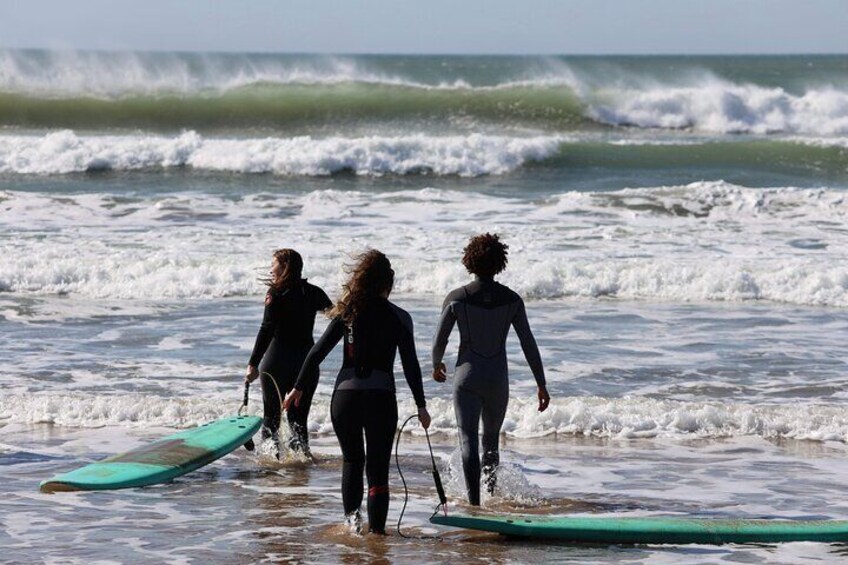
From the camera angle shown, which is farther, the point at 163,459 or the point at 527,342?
the point at 163,459

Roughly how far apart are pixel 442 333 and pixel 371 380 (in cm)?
80

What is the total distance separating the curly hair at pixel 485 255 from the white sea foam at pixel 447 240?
335 inches

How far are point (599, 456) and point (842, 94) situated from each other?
34645 mm

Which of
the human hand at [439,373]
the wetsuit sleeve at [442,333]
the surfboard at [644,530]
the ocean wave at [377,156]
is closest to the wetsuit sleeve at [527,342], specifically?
the wetsuit sleeve at [442,333]

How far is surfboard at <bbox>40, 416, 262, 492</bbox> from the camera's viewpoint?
24.4 ft

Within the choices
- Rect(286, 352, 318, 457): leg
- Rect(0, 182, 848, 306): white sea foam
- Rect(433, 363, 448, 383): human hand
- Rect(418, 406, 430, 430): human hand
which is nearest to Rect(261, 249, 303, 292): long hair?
Rect(286, 352, 318, 457): leg

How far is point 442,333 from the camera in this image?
7156mm

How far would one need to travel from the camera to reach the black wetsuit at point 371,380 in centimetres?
647

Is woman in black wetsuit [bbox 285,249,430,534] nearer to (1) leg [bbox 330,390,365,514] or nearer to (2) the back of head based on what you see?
(1) leg [bbox 330,390,365,514]

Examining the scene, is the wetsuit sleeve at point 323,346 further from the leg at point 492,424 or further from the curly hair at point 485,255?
the leg at point 492,424

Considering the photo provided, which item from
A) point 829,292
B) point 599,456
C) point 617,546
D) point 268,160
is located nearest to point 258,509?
point 617,546

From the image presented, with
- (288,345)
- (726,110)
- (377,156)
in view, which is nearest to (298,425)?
(288,345)

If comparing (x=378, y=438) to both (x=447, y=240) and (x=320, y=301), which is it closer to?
(x=320, y=301)

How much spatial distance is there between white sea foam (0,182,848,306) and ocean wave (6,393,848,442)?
5544 millimetres
